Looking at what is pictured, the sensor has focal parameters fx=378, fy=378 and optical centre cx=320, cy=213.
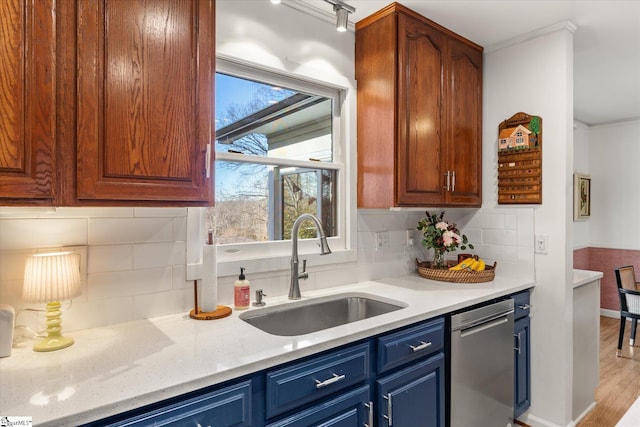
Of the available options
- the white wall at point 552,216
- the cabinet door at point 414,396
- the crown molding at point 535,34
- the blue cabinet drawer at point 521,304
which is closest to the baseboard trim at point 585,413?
the white wall at point 552,216

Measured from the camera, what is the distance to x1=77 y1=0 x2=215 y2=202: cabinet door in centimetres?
114

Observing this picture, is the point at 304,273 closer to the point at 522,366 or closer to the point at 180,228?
the point at 180,228

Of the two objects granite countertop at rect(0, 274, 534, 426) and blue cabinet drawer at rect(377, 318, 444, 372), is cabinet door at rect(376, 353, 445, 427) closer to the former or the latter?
blue cabinet drawer at rect(377, 318, 444, 372)

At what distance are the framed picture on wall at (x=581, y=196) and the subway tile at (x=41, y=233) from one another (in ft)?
16.3

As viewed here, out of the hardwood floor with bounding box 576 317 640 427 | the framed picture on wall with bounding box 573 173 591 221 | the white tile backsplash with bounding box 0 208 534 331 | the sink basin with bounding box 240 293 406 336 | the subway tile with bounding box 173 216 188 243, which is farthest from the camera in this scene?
the framed picture on wall with bounding box 573 173 591 221

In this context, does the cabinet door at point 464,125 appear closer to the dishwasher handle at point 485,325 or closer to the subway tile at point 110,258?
the dishwasher handle at point 485,325

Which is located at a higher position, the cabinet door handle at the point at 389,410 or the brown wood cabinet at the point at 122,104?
the brown wood cabinet at the point at 122,104

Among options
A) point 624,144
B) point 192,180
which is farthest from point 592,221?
point 192,180

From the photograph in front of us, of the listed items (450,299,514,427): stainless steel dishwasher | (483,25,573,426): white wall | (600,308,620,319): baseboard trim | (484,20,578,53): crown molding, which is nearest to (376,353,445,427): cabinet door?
(450,299,514,427): stainless steel dishwasher

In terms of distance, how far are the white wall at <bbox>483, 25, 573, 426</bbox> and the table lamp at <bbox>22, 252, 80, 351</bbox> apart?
2493 mm

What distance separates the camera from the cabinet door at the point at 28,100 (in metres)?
0.99

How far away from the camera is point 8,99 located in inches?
39.2

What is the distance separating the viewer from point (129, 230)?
154 centimetres

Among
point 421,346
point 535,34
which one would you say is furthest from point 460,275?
point 535,34
